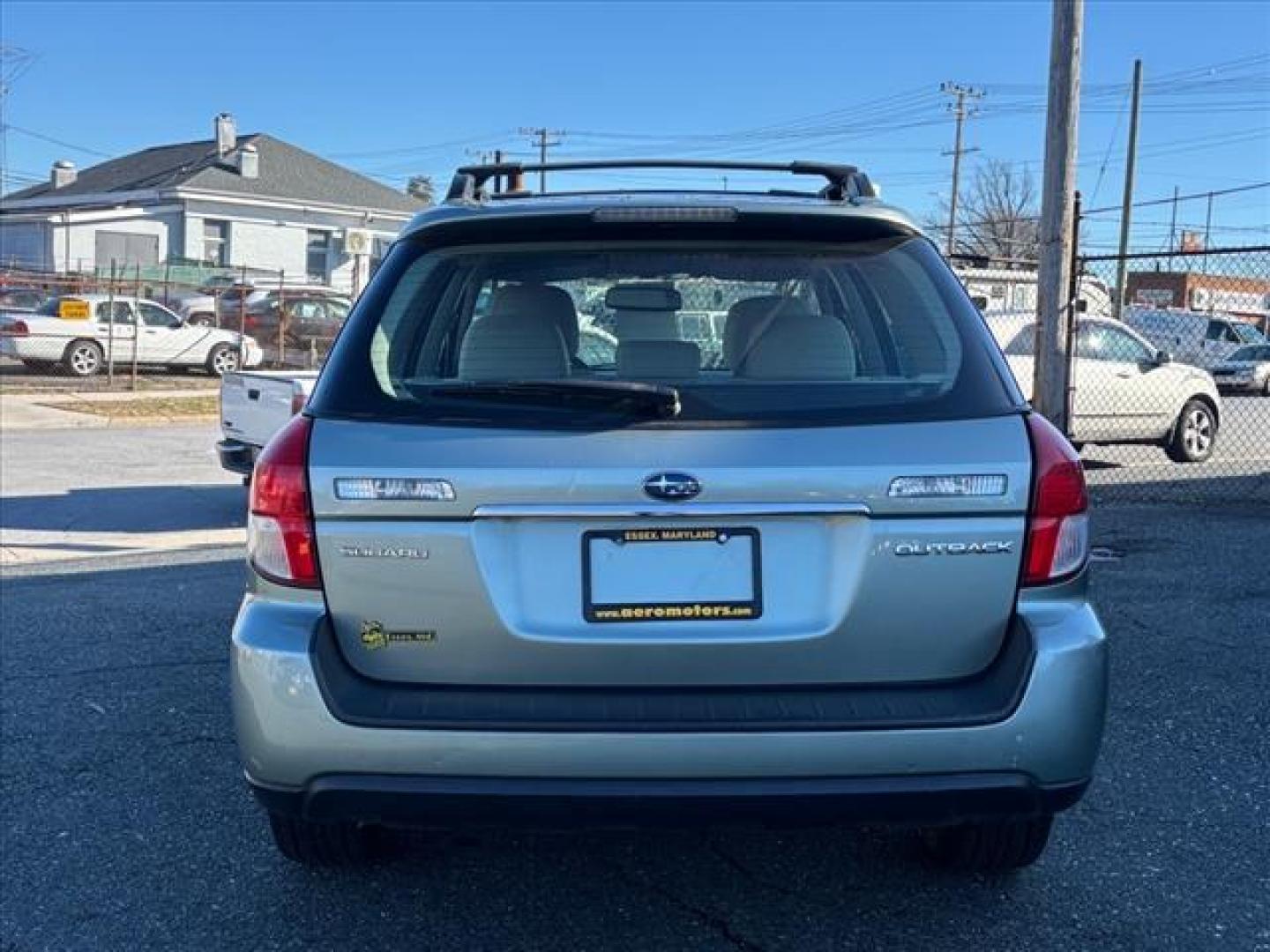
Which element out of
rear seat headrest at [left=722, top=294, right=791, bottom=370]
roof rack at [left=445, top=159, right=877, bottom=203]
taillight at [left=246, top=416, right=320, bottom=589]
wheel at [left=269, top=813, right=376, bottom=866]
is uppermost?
roof rack at [left=445, top=159, right=877, bottom=203]

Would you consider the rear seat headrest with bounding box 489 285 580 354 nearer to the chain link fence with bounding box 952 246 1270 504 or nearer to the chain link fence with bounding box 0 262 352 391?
the chain link fence with bounding box 952 246 1270 504

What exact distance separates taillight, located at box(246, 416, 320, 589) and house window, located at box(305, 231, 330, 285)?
41.2m

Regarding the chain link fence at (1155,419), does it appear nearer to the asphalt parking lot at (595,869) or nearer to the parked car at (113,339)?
the asphalt parking lot at (595,869)

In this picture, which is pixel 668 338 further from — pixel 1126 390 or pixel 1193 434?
pixel 1193 434

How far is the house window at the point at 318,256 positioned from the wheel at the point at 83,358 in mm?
19643

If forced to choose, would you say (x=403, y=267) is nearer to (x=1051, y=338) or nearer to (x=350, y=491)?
(x=350, y=491)

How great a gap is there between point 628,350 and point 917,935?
168 cm

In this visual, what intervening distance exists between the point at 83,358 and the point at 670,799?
22.9 m

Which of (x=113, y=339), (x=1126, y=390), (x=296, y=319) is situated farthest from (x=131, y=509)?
(x=296, y=319)

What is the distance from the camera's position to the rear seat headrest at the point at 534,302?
3.28 meters

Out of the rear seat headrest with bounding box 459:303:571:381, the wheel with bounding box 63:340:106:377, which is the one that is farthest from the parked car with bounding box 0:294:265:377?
the rear seat headrest with bounding box 459:303:571:381

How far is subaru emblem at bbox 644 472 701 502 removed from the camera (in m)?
2.58

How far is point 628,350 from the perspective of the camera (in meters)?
3.08

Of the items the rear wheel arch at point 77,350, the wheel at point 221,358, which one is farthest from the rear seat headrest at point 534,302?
the wheel at point 221,358
